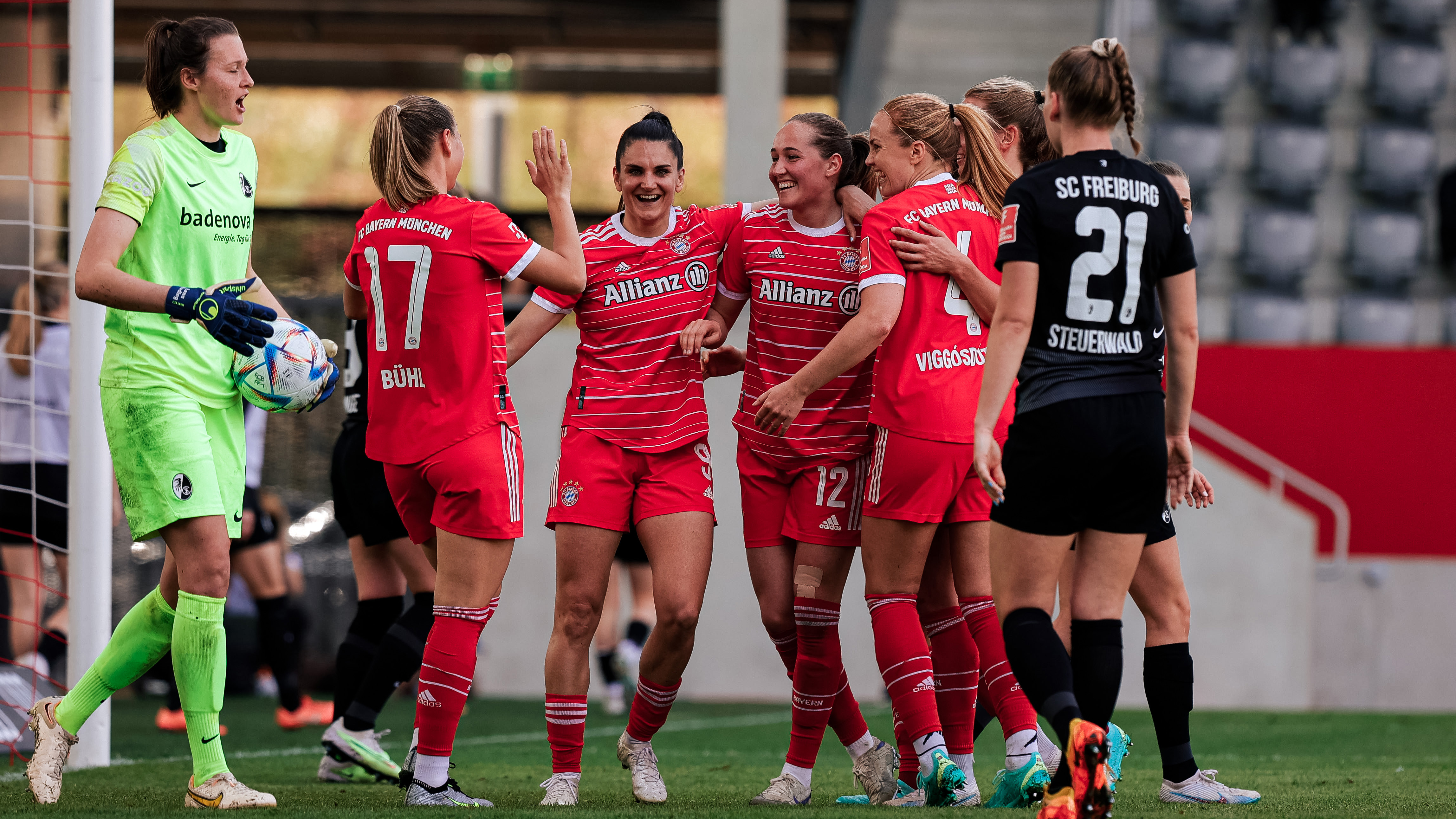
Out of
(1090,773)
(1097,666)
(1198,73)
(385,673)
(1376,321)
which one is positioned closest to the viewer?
(1090,773)

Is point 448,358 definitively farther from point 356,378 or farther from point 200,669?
point 356,378

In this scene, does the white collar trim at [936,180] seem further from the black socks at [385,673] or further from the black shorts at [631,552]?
the black shorts at [631,552]

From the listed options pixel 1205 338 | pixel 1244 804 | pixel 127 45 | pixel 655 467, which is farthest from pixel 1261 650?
pixel 127 45

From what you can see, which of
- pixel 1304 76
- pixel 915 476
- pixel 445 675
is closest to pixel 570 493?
pixel 445 675

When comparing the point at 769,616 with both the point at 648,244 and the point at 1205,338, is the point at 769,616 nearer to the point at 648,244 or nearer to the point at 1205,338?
the point at 648,244

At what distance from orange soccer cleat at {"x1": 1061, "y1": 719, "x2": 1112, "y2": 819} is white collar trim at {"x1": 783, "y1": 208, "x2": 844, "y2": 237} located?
1.73 m

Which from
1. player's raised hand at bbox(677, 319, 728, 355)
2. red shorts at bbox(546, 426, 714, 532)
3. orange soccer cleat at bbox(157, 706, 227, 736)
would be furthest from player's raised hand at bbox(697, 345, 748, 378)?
orange soccer cleat at bbox(157, 706, 227, 736)

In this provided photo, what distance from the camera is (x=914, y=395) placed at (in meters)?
3.94

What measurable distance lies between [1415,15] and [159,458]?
47.8 feet

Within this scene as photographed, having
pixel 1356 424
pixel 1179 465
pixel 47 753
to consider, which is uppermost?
pixel 1179 465

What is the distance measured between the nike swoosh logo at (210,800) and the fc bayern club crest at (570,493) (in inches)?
45.7

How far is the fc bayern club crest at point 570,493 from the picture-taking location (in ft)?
13.5

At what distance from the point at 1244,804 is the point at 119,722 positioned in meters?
5.58

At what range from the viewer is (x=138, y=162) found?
379 centimetres
